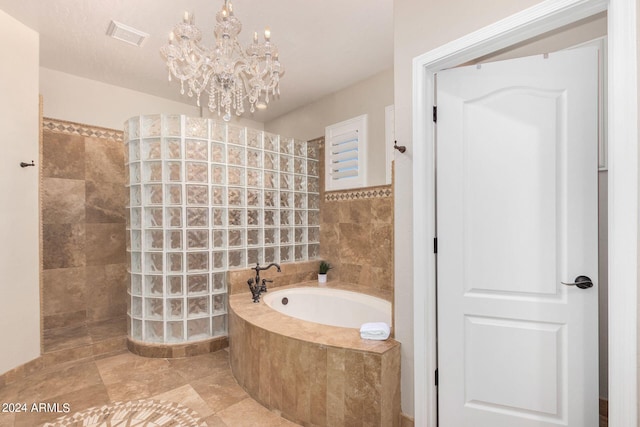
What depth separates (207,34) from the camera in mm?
2318

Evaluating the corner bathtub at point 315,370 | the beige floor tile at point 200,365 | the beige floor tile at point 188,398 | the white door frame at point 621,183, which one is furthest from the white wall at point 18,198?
the white door frame at point 621,183

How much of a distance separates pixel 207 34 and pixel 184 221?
1.51 metres

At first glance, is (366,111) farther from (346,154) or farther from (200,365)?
(200,365)

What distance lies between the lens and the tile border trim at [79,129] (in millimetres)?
2892

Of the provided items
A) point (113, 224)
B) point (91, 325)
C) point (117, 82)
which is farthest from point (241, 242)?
point (117, 82)

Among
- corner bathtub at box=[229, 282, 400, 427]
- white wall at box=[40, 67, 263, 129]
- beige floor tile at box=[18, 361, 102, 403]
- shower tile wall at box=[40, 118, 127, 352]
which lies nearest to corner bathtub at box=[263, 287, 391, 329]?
corner bathtub at box=[229, 282, 400, 427]

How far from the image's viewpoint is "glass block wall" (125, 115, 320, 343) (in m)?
2.58

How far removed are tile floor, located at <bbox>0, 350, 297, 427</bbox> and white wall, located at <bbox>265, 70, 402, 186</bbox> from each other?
2.17 metres

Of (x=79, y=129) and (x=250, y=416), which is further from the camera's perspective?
(x=79, y=129)

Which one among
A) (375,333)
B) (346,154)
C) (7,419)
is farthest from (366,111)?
(7,419)

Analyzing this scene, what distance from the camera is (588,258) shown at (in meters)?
1.26

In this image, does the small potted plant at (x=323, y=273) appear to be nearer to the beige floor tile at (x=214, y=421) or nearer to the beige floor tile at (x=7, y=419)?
the beige floor tile at (x=214, y=421)

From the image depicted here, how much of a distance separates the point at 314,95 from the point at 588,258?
9.77 ft

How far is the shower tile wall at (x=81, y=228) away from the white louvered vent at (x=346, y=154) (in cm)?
231
